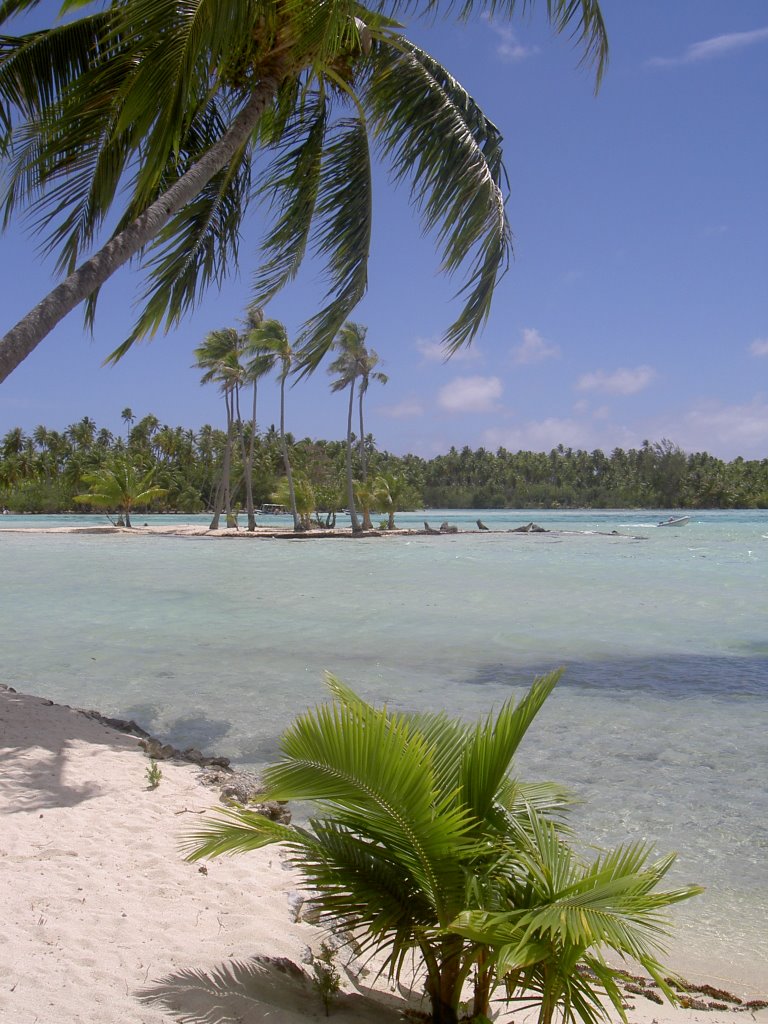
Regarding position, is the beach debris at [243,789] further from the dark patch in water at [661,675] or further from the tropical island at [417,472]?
the tropical island at [417,472]

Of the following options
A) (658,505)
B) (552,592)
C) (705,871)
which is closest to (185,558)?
(552,592)

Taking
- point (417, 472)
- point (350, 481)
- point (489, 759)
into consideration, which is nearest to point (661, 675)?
point (489, 759)

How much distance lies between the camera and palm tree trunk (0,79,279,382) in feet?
13.6

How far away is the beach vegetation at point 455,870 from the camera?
201cm

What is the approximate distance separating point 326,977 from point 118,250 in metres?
4.24

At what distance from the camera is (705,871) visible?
3.79 metres

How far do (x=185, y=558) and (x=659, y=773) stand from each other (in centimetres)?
2147

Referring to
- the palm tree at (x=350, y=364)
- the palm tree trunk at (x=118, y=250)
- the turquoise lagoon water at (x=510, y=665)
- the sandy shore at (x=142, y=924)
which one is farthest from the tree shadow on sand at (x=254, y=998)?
the palm tree at (x=350, y=364)

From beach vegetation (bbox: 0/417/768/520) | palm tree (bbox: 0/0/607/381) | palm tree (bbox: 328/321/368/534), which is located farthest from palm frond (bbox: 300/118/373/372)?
beach vegetation (bbox: 0/417/768/520)

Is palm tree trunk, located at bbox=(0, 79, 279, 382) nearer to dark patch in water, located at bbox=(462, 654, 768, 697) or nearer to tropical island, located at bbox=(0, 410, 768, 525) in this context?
dark patch in water, located at bbox=(462, 654, 768, 697)

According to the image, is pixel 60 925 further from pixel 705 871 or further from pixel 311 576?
pixel 311 576

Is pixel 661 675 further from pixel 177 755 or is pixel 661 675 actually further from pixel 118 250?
pixel 118 250

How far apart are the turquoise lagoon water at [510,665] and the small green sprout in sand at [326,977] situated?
1.52 meters

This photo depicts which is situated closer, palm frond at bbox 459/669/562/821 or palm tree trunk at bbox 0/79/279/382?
palm frond at bbox 459/669/562/821
